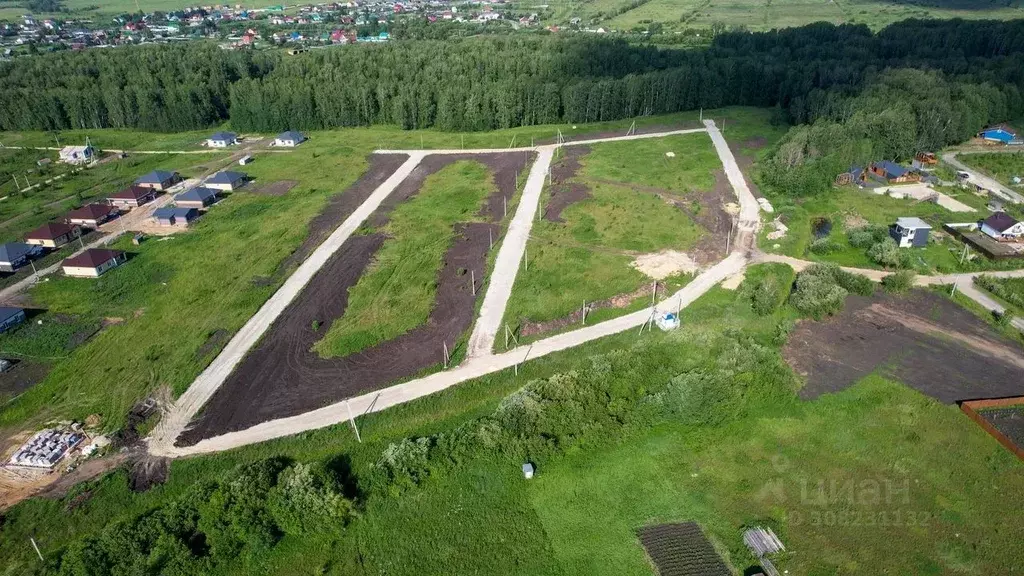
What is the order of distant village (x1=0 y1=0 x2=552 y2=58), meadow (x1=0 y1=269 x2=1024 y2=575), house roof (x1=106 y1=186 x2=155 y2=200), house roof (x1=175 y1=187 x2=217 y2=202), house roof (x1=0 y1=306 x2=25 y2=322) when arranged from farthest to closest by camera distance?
distant village (x1=0 y1=0 x2=552 y2=58), house roof (x1=106 y1=186 x2=155 y2=200), house roof (x1=175 y1=187 x2=217 y2=202), house roof (x1=0 y1=306 x2=25 y2=322), meadow (x1=0 y1=269 x2=1024 y2=575)

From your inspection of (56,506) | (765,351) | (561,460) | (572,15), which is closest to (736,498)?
(561,460)

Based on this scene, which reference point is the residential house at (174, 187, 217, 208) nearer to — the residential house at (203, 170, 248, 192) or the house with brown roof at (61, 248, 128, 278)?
the residential house at (203, 170, 248, 192)

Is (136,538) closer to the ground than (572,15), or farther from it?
closer to the ground

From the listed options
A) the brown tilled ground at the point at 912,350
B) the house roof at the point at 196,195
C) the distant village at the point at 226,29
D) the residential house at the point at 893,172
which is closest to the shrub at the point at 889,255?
the brown tilled ground at the point at 912,350

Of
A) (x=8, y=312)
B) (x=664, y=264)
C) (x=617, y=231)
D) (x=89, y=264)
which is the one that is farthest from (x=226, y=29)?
(x=664, y=264)

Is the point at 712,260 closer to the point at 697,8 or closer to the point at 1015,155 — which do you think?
the point at 1015,155

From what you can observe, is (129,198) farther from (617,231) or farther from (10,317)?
(617,231)

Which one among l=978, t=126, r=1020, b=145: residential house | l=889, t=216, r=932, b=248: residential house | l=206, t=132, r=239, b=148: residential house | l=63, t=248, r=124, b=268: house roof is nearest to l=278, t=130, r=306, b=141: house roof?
l=206, t=132, r=239, b=148: residential house
